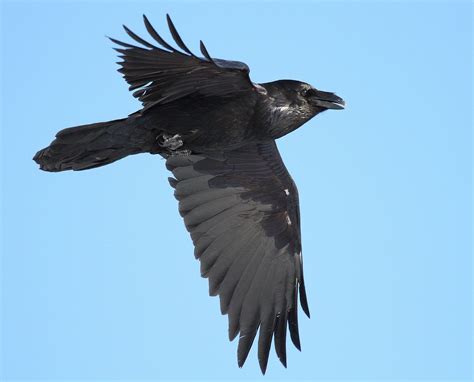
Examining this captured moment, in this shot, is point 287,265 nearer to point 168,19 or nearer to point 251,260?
point 251,260

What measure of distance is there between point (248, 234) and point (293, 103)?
1.68 metres

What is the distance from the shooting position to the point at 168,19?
23.3 feet

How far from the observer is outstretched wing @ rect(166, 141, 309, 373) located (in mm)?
A: 9406

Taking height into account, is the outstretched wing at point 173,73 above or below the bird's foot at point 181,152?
above

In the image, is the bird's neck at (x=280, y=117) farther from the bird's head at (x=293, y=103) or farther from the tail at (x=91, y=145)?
the tail at (x=91, y=145)

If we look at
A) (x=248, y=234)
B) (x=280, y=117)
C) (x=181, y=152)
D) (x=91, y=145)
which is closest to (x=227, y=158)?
(x=248, y=234)

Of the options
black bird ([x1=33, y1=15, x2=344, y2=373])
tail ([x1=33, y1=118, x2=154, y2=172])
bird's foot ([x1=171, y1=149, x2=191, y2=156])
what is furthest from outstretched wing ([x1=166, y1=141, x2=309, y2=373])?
tail ([x1=33, y1=118, x2=154, y2=172])

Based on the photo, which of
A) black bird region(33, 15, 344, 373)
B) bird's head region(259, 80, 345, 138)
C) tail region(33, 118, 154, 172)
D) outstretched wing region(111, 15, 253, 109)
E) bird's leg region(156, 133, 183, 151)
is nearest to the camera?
outstretched wing region(111, 15, 253, 109)

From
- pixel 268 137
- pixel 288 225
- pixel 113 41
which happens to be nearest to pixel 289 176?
pixel 288 225

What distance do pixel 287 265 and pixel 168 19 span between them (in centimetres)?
357

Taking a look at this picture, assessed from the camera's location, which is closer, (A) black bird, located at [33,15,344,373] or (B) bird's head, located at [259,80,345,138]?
(A) black bird, located at [33,15,344,373]

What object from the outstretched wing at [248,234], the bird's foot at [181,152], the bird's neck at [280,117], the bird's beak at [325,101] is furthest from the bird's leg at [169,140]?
the bird's beak at [325,101]

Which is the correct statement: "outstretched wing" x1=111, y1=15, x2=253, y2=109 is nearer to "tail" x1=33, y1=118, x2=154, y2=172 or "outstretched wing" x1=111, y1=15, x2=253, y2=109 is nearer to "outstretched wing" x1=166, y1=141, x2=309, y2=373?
"tail" x1=33, y1=118, x2=154, y2=172

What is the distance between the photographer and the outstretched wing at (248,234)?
30.9 ft
